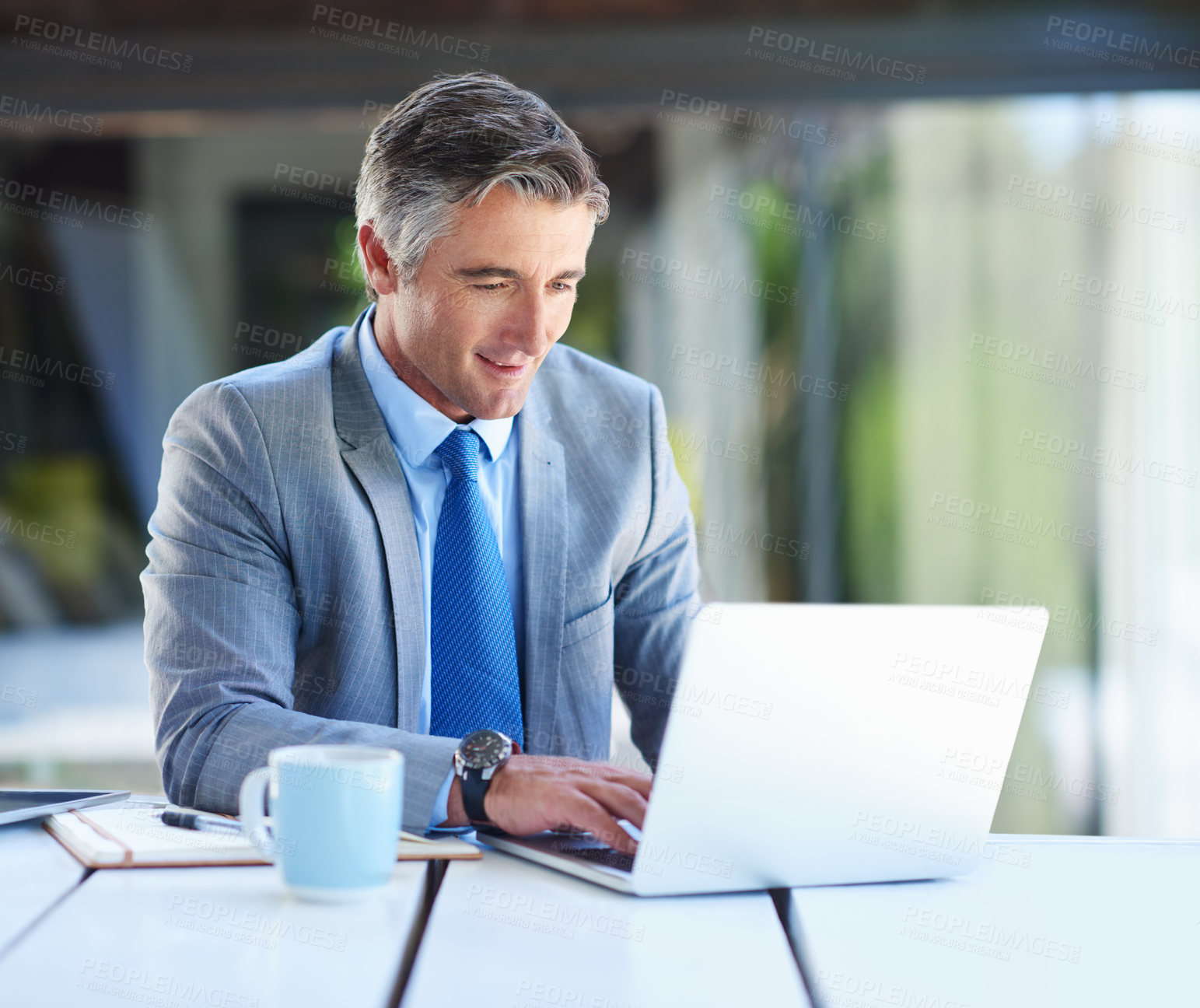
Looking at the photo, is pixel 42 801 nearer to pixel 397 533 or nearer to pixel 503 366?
pixel 397 533

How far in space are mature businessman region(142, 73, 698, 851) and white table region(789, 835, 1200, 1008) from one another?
662mm

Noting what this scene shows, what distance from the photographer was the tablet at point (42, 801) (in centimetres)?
122

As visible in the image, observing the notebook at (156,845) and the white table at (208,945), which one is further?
the notebook at (156,845)

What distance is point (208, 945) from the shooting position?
0.89m

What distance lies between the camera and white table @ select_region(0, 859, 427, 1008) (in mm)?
808

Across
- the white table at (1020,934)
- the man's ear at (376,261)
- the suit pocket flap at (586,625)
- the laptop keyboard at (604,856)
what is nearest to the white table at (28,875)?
the laptop keyboard at (604,856)

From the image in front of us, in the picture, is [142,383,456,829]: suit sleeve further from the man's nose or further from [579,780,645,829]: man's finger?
the man's nose

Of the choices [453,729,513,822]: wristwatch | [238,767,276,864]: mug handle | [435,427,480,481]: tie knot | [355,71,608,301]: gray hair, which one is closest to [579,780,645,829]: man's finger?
[453,729,513,822]: wristwatch

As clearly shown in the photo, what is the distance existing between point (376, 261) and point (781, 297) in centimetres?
302

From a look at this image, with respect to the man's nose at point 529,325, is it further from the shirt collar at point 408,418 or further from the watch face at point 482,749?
the watch face at point 482,749

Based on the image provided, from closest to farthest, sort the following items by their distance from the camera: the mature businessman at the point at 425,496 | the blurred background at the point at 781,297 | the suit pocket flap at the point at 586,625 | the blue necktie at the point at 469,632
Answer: the mature businessman at the point at 425,496, the blue necktie at the point at 469,632, the suit pocket flap at the point at 586,625, the blurred background at the point at 781,297

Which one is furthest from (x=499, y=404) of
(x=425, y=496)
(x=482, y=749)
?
(x=482, y=749)

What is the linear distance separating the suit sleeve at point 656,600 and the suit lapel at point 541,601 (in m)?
0.18

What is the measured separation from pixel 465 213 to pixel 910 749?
0.90m
